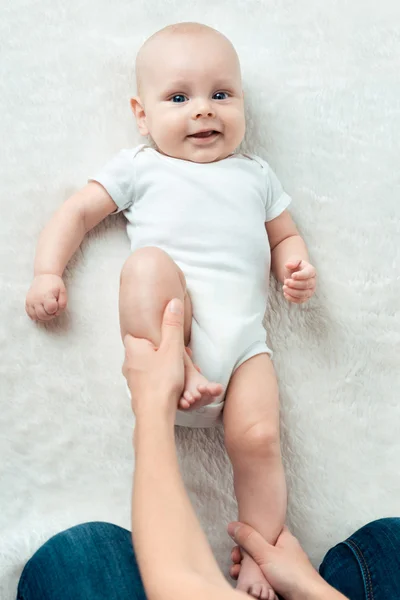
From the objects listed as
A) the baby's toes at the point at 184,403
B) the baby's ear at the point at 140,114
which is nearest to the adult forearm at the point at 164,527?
the baby's toes at the point at 184,403

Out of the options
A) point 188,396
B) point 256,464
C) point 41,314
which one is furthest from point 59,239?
point 256,464

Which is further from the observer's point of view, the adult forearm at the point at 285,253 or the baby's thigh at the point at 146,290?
the adult forearm at the point at 285,253

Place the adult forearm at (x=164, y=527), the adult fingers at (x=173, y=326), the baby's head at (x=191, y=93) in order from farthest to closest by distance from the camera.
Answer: the baby's head at (x=191, y=93) → the adult fingers at (x=173, y=326) → the adult forearm at (x=164, y=527)

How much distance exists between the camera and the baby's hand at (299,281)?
3.47 ft

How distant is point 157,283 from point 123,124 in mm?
361

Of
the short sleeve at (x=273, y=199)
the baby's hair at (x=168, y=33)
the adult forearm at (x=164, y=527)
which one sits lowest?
the adult forearm at (x=164, y=527)

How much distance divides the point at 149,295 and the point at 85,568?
36cm

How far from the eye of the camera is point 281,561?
96cm

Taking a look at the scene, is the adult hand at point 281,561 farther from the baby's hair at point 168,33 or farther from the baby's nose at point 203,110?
the baby's hair at point 168,33

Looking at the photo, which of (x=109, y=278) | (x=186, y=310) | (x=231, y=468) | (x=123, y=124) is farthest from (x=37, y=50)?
(x=231, y=468)

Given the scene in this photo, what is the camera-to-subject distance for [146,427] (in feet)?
2.57

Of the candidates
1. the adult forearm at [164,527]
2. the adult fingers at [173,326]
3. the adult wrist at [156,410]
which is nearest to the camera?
the adult forearm at [164,527]

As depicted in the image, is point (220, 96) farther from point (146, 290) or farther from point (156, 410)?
point (156, 410)

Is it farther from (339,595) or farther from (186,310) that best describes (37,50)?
(339,595)
